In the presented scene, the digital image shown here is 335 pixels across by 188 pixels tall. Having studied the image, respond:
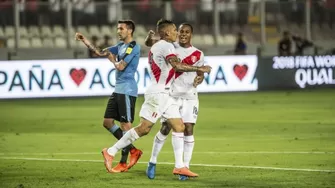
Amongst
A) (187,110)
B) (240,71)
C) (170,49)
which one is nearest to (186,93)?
(187,110)

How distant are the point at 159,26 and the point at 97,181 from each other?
212cm

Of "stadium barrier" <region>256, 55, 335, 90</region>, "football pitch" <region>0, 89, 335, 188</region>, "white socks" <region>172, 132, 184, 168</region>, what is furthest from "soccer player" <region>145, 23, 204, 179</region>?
"stadium barrier" <region>256, 55, 335, 90</region>

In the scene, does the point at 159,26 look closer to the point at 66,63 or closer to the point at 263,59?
the point at 66,63

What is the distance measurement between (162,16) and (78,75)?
339 inches

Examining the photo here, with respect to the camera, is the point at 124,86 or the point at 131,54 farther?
the point at 124,86

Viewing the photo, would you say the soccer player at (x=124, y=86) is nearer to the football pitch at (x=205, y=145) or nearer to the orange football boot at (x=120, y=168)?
the orange football boot at (x=120, y=168)

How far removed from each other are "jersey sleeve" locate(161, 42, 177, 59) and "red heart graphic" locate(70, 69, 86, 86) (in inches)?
614

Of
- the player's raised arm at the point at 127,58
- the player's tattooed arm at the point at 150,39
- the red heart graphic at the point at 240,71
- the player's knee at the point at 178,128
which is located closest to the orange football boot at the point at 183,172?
the player's knee at the point at 178,128

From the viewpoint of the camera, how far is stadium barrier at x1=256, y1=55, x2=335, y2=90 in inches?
1252

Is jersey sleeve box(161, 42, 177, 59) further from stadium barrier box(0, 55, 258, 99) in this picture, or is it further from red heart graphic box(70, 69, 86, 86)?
red heart graphic box(70, 69, 86, 86)

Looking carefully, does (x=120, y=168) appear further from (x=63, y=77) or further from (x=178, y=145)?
(x=63, y=77)

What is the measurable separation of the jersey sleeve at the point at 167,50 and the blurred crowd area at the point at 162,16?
21.3 metres

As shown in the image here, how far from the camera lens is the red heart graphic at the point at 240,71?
30.7 metres

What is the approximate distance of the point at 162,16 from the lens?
121ft
